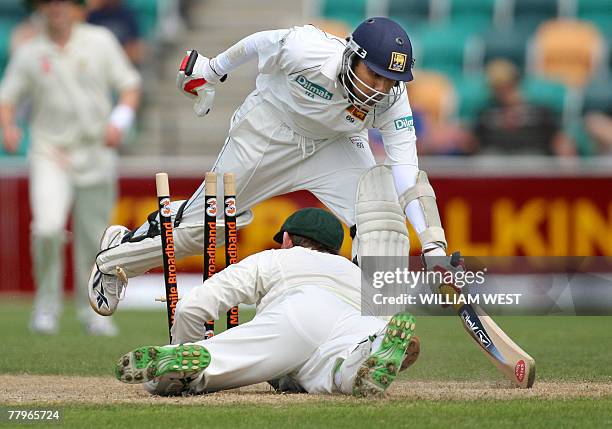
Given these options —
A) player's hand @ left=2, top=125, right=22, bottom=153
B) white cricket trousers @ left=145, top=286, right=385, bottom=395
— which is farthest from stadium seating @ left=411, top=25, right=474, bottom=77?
white cricket trousers @ left=145, top=286, right=385, bottom=395

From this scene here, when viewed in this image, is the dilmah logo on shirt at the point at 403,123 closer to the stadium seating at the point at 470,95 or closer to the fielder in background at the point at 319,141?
the fielder in background at the point at 319,141

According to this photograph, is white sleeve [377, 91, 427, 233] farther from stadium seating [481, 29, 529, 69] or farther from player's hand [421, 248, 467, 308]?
stadium seating [481, 29, 529, 69]

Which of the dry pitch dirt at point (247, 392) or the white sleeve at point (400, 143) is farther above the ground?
the white sleeve at point (400, 143)

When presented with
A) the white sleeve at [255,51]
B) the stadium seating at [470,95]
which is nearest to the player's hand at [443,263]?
the white sleeve at [255,51]

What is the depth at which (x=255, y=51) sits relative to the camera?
6.31 metres

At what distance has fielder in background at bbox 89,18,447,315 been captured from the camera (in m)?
5.93

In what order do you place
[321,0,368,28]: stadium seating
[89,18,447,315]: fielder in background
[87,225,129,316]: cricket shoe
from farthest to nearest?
1. [321,0,368,28]: stadium seating
2. [87,225,129,316]: cricket shoe
3. [89,18,447,315]: fielder in background

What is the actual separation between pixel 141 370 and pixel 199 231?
1.59m

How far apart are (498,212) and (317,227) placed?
6.33 meters

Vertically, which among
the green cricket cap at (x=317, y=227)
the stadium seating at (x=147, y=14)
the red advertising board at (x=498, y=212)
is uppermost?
the stadium seating at (x=147, y=14)

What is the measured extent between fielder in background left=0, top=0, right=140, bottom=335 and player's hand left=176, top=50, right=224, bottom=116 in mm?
2769

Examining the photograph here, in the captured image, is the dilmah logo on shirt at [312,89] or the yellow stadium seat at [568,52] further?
the yellow stadium seat at [568,52]

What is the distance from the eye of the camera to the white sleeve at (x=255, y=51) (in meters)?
6.22

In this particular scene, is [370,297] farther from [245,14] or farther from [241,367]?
[245,14]
